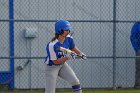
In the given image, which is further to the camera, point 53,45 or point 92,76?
point 92,76

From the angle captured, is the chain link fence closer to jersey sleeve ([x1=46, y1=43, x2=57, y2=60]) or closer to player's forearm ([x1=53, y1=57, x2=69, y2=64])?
jersey sleeve ([x1=46, y1=43, x2=57, y2=60])

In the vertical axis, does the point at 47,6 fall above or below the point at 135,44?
above

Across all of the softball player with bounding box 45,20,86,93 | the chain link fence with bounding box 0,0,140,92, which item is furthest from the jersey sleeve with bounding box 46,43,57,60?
the chain link fence with bounding box 0,0,140,92

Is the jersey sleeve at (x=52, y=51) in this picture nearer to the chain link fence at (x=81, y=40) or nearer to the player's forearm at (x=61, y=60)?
the player's forearm at (x=61, y=60)

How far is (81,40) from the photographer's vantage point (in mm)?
12469

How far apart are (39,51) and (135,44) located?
237 centimetres

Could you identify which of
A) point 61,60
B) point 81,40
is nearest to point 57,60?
point 61,60

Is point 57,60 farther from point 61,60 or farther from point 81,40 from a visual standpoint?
point 81,40

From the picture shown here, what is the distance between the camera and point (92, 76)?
41.2 ft

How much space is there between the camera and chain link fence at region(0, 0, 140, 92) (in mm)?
11969

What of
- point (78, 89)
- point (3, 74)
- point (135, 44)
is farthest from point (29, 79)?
point (78, 89)

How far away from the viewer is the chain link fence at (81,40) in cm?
1197

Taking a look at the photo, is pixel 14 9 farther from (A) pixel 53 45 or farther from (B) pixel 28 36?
(A) pixel 53 45

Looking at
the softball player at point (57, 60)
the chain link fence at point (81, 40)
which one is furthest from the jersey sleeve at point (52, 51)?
the chain link fence at point (81, 40)
